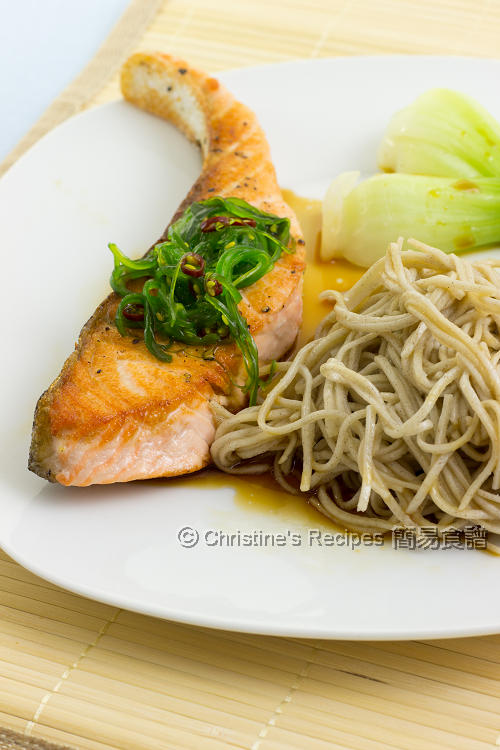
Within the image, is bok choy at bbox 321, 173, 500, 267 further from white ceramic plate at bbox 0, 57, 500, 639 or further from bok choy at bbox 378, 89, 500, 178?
white ceramic plate at bbox 0, 57, 500, 639

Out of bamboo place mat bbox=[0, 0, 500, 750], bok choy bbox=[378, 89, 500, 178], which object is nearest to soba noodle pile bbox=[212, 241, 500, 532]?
bamboo place mat bbox=[0, 0, 500, 750]

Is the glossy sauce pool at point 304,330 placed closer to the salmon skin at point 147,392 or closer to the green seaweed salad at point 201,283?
the salmon skin at point 147,392

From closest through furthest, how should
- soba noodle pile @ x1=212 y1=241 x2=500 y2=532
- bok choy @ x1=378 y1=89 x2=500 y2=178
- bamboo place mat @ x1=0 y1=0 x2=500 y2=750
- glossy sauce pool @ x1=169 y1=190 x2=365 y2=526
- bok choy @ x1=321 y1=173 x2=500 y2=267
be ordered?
bamboo place mat @ x1=0 y1=0 x2=500 y2=750
soba noodle pile @ x1=212 y1=241 x2=500 y2=532
glossy sauce pool @ x1=169 y1=190 x2=365 y2=526
bok choy @ x1=321 y1=173 x2=500 y2=267
bok choy @ x1=378 y1=89 x2=500 y2=178

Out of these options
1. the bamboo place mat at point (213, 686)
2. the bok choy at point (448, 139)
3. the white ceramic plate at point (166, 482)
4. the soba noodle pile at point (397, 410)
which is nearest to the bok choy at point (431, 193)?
the bok choy at point (448, 139)

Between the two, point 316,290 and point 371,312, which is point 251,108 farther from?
point 371,312

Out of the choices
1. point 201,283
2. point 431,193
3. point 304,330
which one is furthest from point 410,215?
point 201,283

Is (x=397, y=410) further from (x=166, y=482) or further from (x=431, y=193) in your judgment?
(x=431, y=193)

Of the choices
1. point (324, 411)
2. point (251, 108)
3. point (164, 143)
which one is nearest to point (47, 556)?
point (324, 411)
